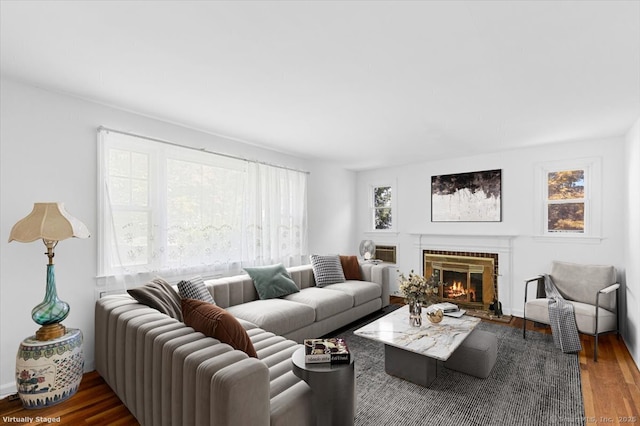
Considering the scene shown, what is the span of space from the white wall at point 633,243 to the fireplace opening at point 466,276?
148 cm

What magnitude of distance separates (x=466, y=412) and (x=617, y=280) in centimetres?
312

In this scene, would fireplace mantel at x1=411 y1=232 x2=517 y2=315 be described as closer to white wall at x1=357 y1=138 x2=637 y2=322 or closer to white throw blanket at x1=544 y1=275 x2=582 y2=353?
white wall at x1=357 y1=138 x2=637 y2=322

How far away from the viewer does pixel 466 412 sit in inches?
88.0

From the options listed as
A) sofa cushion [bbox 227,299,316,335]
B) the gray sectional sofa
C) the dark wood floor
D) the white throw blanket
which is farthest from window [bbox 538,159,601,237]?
the gray sectional sofa

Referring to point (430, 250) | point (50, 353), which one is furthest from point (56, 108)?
point (430, 250)

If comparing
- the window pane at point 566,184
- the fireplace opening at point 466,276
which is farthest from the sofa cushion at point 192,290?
the window pane at point 566,184

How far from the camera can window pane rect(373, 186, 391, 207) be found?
6.06 meters

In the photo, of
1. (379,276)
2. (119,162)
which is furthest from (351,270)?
(119,162)

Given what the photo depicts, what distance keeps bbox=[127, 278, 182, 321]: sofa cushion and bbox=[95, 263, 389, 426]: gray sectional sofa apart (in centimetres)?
7

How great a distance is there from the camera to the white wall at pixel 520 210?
3.89m

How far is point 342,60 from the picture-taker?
6.83ft

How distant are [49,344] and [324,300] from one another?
2459 mm

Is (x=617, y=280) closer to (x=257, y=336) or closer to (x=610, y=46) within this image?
(x=610, y=46)

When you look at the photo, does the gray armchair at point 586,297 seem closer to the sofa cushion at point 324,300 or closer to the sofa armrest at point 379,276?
the sofa armrest at point 379,276
